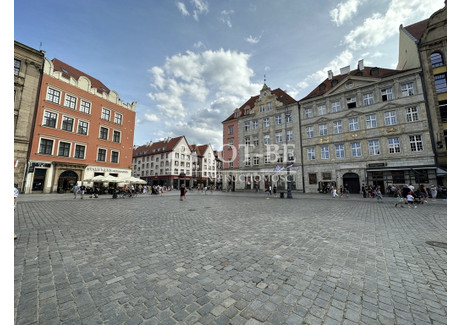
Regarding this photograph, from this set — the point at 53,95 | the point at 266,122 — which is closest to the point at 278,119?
the point at 266,122

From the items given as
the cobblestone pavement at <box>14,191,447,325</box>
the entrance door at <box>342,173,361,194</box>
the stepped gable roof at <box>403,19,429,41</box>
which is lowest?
the cobblestone pavement at <box>14,191,447,325</box>

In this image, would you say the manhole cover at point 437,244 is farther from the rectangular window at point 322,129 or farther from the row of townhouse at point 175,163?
the row of townhouse at point 175,163

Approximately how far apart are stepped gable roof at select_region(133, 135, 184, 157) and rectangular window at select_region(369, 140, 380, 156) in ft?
161

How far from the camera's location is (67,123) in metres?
26.1

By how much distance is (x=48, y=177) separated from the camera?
2408cm

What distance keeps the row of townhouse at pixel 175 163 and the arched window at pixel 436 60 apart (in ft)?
141

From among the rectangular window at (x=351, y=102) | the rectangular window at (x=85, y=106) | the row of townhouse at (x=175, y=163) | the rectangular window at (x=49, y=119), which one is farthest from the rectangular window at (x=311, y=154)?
the rectangular window at (x=49, y=119)

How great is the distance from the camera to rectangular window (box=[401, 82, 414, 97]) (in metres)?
23.9

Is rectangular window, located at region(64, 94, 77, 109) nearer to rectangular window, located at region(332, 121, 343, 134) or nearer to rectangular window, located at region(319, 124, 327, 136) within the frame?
rectangular window, located at region(319, 124, 327, 136)

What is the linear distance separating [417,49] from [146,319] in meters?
37.1

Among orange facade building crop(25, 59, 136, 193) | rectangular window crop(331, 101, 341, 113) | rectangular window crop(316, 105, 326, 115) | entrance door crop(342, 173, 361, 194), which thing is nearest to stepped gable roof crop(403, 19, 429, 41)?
rectangular window crop(331, 101, 341, 113)

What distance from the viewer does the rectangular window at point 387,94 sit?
990 inches

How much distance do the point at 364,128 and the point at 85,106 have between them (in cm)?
4101

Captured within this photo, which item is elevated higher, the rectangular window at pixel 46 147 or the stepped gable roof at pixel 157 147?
the stepped gable roof at pixel 157 147
